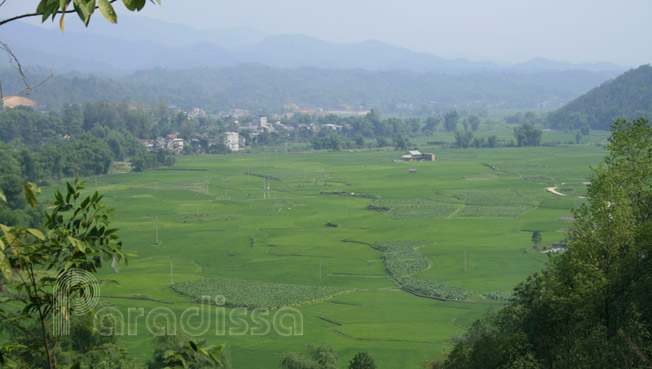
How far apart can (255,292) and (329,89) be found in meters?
127

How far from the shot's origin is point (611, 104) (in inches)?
2783

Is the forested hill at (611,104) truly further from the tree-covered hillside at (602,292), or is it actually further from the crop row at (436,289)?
the tree-covered hillside at (602,292)

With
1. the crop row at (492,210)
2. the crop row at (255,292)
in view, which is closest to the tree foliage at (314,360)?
the crop row at (255,292)

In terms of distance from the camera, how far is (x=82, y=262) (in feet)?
8.91

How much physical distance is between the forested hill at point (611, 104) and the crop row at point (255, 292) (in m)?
54.5

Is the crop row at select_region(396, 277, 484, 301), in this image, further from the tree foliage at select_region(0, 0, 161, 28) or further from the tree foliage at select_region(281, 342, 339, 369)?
the tree foliage at select_region(0, 0, 161, 28)

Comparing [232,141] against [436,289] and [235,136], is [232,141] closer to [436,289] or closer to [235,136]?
[235,136]

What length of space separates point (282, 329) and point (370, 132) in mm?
58452

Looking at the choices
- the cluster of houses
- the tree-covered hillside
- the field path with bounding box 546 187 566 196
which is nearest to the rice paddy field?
the field path with bounding box 546 187 566 196

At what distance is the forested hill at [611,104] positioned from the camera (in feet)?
220

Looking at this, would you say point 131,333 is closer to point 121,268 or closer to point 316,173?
point 121,268

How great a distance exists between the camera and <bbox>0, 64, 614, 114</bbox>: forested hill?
11658cm

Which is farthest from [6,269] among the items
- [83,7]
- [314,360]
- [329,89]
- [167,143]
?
[329,89]

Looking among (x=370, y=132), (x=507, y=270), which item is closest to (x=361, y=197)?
(x=507, y=270)
